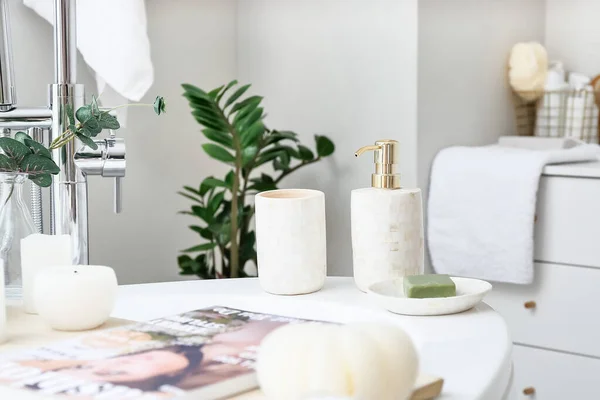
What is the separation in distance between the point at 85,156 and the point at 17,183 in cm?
10

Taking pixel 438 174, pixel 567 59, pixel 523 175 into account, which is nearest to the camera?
pixel 523 175

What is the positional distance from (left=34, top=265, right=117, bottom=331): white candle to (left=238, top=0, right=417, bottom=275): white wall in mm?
1316

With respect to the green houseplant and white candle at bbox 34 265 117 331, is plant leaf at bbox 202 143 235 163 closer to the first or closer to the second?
the green houseplant

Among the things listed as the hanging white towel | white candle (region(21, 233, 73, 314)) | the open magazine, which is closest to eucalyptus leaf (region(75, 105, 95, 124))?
white candle (region(21, 233, 73, 314))

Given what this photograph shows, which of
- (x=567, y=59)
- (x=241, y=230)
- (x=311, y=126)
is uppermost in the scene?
(x=567, y=59)

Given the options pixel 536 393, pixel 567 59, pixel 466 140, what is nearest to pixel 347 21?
pixel 466 140

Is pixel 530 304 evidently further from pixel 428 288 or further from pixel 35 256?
pixel 35 256

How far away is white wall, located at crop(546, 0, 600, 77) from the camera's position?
2.44m

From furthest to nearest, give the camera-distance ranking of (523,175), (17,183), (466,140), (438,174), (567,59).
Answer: (567,59), (466,140), (438,174), (523,175), (17,183)

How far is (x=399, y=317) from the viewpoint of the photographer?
2.81 feet

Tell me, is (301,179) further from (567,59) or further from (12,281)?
(12,281)

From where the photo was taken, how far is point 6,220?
0.87m

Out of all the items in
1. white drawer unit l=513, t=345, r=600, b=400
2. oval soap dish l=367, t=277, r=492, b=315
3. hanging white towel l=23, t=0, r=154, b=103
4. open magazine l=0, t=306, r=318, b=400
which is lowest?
white drawer unit l=513, t=345, r=600, b=400

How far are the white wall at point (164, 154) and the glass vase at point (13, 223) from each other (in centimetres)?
111
